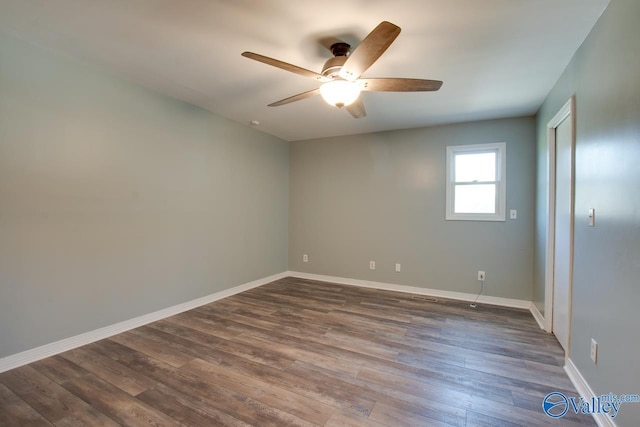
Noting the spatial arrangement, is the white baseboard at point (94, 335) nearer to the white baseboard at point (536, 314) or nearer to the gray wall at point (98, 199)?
the gray wall at point (98, 199)

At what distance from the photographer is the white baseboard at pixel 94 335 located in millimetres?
2104

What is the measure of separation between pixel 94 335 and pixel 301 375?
78.4 inches

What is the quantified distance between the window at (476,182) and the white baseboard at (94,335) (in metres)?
3.51

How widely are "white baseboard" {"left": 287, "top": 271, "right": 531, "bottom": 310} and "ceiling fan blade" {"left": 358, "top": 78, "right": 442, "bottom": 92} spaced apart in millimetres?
3013

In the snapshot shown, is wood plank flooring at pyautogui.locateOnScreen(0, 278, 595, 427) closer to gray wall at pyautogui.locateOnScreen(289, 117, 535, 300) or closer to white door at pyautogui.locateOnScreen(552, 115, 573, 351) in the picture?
white door at pyautogui.locateOnScreen(552, 115, 573, 351)

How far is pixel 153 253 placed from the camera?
302cm

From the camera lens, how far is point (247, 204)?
14.0 feet

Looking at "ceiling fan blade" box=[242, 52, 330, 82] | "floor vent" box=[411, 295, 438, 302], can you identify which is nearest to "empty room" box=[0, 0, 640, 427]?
"ceiling fan blade" box=[242, 52, 330, 82]

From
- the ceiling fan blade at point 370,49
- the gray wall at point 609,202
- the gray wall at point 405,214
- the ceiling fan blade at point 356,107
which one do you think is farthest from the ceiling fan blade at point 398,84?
the gray wall at point 405,214

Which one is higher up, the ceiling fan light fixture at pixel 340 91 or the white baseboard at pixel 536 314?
the ceiling fan light fixture at pixel 340 91

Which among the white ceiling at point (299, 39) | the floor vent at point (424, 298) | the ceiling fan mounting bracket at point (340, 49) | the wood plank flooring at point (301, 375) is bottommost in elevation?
the floor vent at point (424, 298)

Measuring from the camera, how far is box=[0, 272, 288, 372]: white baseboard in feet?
6.90

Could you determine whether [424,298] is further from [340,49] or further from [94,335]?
[94,335]

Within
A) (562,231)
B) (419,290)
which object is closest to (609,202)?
(562,231)
